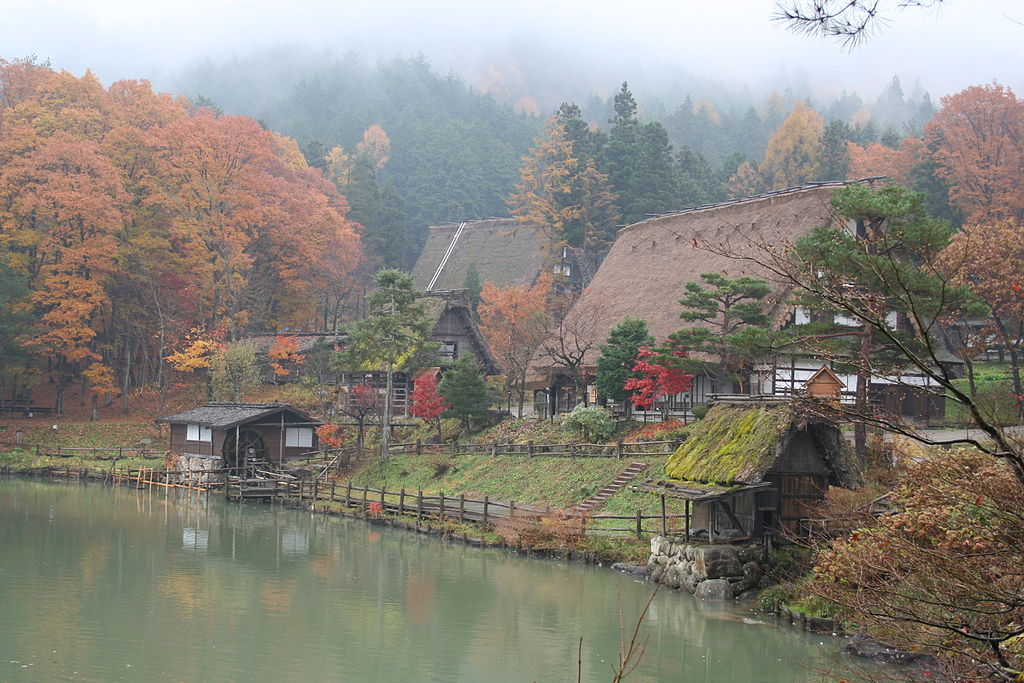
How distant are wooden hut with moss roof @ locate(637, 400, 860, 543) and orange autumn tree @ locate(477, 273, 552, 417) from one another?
667 inches

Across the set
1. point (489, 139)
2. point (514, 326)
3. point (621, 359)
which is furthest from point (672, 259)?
point (489, 139)

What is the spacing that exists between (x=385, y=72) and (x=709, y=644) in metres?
109

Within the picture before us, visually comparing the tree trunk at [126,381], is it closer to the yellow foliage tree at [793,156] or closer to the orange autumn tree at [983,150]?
the orange autumn tree at [983,150]

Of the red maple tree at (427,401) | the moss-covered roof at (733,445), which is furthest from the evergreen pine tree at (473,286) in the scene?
the moss-covered roof at (733,445)

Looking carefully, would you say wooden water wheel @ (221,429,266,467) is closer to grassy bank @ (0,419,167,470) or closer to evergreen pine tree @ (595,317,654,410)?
grassy bank @ (0,419,167,470)

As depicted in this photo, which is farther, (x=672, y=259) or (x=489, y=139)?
(x=489, y=139)

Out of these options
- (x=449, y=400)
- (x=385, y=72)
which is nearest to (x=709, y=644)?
(x=449, y=400)

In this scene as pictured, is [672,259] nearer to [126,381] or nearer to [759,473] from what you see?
[759,473]

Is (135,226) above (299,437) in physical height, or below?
above

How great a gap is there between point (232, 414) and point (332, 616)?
65.7 ft

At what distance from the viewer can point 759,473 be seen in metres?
17.2

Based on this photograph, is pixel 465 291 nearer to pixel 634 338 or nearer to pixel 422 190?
pixel 634 338

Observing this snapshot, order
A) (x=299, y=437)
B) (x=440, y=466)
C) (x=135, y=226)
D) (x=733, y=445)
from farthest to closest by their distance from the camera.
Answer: (x=135, y=226) < (x=299, y=437) < (x=440, y=466) < (x=733, y=445)

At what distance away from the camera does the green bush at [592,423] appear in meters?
28.9
